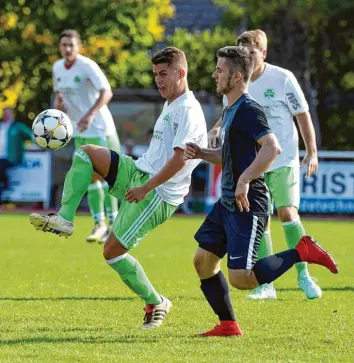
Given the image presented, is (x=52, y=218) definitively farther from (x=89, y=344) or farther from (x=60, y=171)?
(x=60, y=171)

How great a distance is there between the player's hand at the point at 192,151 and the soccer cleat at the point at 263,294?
261 cm

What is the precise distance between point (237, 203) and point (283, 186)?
8.91 ft

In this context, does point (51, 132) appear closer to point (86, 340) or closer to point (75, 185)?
point (75, 185)

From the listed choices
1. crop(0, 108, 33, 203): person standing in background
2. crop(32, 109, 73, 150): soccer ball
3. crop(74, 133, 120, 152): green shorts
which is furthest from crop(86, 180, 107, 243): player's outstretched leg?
crop(0, 108, 33, 203): person standing in background

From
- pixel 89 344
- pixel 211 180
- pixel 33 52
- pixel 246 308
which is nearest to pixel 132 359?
pixel 89 344

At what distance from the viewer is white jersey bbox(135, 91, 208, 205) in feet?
24.7

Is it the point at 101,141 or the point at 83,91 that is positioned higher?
the point at 83,91

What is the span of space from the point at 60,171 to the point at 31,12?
5.75m

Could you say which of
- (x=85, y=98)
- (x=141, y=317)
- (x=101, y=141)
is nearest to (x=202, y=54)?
(x=85, y=98)

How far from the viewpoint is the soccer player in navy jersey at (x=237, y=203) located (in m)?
6.91

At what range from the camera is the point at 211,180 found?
22.5m

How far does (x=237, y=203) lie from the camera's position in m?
6.75

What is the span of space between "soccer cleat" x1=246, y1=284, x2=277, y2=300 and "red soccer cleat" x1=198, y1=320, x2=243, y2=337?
2.06 metres

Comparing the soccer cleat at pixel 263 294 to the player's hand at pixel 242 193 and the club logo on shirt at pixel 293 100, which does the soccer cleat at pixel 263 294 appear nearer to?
the club logo on shirt at pixel 293 100
